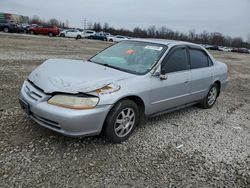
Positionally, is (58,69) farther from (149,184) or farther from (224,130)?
(224,130)

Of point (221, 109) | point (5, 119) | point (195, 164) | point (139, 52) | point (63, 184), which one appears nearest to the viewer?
point (63, 184)

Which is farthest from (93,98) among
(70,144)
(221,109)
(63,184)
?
(221,109)

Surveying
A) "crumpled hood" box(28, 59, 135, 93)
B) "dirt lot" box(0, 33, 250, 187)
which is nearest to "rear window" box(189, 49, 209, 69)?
"dirt lot" box(0, 33, 250, 187)

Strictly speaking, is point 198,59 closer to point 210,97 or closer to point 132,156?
point 210,97

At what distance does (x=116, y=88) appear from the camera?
3.31m

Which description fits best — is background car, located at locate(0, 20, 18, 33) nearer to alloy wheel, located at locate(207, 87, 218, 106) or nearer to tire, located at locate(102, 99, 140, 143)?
alloy wheel, located at locate(207, 87, 218, 106)

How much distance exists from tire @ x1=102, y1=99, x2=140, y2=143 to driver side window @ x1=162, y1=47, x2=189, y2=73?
101 centimetres

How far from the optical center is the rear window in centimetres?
490

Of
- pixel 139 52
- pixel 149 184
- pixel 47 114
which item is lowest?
pixel 149 184

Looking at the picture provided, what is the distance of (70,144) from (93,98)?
813 mm

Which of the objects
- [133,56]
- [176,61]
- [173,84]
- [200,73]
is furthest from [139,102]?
[200,73]

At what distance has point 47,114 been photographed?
3.03m

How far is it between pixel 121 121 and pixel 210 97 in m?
2.97

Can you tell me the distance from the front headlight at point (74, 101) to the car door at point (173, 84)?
3.76ft
